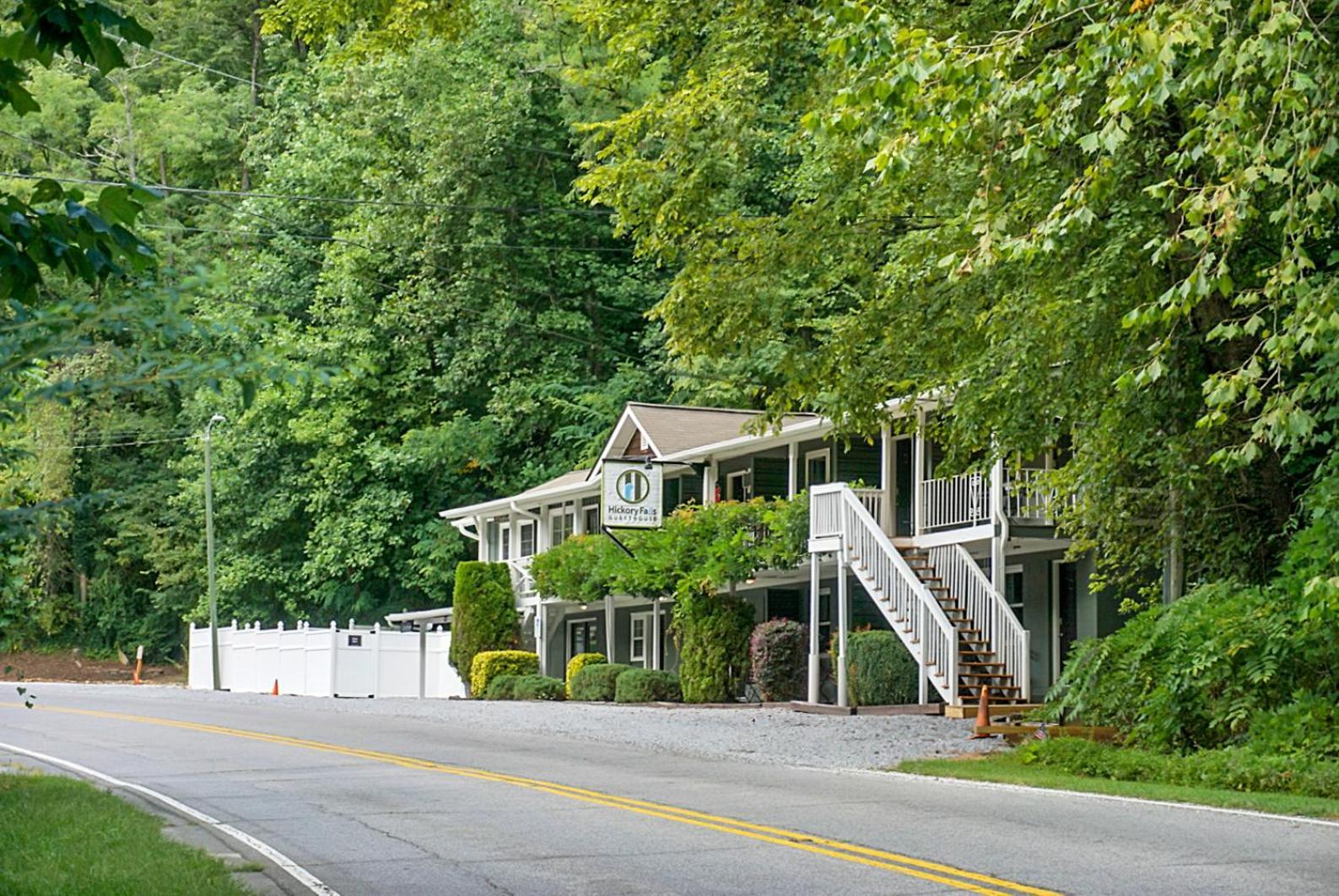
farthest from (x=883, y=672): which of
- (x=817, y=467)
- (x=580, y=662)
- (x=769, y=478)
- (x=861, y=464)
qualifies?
(x=580, y=662)

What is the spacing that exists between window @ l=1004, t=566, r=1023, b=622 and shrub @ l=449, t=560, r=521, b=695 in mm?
15154

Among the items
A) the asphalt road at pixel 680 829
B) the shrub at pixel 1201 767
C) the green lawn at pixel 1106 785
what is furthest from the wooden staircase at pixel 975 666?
the shrub at pixel 1201 767

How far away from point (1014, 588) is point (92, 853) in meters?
24.2

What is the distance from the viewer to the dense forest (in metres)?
10.9

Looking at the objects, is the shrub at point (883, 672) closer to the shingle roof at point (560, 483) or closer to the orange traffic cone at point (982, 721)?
the orange traffic cone at point (982, 721)

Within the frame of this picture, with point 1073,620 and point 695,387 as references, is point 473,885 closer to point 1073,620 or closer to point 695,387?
point 1073,620

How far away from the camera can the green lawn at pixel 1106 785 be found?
45.8ft

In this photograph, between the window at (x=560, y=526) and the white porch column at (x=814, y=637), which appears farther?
the window at (x=560, y=526)

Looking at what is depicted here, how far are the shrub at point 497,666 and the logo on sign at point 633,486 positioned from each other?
7338 mm

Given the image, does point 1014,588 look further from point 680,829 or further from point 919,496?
point 680,829

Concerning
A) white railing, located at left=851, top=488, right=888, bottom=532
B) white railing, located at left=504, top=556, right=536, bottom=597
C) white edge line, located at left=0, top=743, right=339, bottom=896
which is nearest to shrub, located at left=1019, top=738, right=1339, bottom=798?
white edge line, located at left=0, top=743, right=339, bottom=896

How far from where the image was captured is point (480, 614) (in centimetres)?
4359

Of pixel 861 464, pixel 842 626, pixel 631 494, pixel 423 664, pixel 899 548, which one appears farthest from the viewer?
pixel 423 664

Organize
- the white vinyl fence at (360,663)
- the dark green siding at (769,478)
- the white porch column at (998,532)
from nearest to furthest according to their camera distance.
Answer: the white porch column at (998,532), the dark green siding at (769,478), the white vinyl fence at (360,663)
